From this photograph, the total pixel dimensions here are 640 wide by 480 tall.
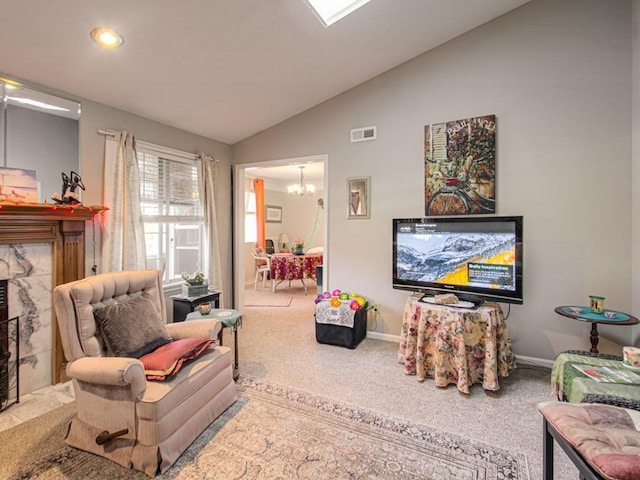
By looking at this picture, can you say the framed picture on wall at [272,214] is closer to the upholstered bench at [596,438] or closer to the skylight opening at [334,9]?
the skylight opening at [334,9]

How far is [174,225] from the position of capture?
381 centimetres

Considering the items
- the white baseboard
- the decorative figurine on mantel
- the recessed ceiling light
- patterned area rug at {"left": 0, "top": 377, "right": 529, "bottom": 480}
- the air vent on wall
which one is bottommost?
patterned area rug at {"left": 0, "top": 377, "right": 529, "bottom": 480}

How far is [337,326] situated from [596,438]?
2.31 metres

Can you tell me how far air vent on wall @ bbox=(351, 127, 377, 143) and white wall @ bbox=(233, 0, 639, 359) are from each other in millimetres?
81

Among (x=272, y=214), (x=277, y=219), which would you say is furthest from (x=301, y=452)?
(x=277, y=219)

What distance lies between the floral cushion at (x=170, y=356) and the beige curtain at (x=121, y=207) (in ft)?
Result: 4.37

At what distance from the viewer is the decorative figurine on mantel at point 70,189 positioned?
2.54 meters

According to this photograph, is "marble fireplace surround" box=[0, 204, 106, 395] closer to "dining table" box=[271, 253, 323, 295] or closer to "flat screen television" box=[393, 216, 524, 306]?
"flat screen television" box=[393, 216, 524, 306]

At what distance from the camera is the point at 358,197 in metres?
3.68

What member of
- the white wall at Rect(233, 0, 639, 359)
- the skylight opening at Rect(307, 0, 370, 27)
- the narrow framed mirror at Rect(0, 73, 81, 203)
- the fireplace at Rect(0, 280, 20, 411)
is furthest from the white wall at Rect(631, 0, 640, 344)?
the fireplace at Rect(0, 280, 20, 411)

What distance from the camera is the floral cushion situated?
182 cm

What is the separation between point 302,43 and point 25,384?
11.6 ft

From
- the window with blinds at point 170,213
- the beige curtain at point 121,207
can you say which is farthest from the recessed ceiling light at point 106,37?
the window with blinds at point 170,213

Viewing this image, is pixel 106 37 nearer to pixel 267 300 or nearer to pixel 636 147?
pixel 636 147
